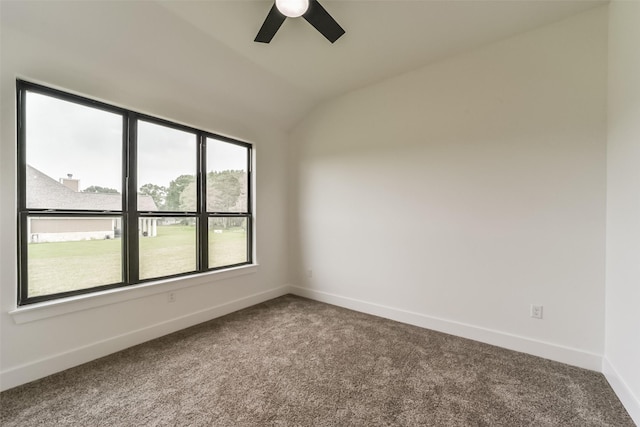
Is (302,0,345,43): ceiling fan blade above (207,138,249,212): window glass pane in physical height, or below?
above

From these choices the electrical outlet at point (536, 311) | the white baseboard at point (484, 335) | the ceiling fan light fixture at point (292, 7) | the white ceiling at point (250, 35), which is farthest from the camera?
the electrical outlet at point (536, 311)

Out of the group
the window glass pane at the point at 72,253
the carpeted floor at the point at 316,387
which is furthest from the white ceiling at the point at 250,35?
the carpeted floor at the point at 316,387

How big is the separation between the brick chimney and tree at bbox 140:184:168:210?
19.0 inches

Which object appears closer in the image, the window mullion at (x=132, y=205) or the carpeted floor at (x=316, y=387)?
the carpeted floor at (x=316, y=387)

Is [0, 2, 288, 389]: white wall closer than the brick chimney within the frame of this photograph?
Yes

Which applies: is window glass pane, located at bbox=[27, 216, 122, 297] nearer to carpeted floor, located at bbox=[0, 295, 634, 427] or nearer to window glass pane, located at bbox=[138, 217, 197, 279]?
window glass pane, located at bbox=[138, 217, 197, 279]

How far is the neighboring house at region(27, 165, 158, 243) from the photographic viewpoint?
2017mm

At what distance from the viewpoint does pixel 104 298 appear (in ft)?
7.39

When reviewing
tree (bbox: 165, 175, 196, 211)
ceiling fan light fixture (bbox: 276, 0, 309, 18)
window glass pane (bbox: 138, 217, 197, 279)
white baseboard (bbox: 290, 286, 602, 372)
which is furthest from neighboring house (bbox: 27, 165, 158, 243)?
white baseboard (bbox: 290, 286, 602, 372)

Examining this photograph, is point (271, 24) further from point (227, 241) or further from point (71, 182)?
point (227, 241)

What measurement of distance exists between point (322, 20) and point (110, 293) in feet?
9.50

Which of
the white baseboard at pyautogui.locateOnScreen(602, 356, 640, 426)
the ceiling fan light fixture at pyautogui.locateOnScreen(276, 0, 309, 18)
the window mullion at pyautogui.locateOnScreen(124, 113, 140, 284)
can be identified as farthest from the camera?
the window mullion at pyautogui.locateOnScreen(124, 113, 140, 284)

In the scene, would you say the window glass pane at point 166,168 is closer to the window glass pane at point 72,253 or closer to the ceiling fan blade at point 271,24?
the window glass pane at point 72,253

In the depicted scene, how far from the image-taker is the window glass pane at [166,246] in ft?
8.68
